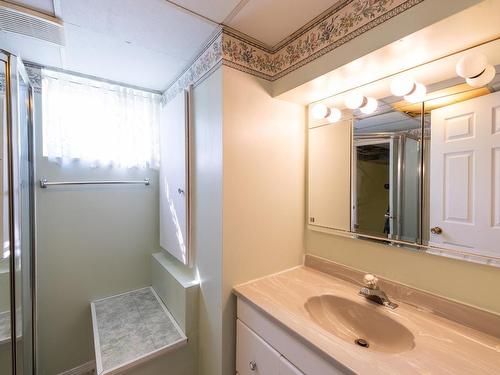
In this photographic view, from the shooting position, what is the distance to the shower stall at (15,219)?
112cm

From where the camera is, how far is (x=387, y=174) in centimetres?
118

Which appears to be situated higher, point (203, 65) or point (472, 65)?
point (203, 65)

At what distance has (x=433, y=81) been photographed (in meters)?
1.02

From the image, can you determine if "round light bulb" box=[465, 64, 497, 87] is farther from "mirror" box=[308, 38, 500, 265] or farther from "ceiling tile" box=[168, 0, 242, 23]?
"ceiling tile" box=[168, 0, 242, 23]

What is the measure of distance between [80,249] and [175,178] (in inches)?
36.6

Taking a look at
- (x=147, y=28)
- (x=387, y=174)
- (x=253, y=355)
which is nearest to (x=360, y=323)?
(x=253, y=355)

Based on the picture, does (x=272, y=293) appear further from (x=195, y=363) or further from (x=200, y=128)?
(x=200, y=128)

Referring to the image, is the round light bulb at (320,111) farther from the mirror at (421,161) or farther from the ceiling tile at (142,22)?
the ceiling tile at (142,22)

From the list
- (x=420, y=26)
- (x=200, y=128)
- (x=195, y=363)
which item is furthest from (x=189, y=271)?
(x=420, y=26)

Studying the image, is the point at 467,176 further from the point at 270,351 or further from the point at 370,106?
the point at 270,351

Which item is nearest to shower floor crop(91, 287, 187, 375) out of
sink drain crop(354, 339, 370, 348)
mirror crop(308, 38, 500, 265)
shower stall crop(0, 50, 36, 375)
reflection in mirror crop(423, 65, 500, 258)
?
shower stall crop(0, 50, 36, 375)

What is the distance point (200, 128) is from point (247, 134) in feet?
1.04

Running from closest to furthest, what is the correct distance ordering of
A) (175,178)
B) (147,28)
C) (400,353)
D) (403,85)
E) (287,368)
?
1. (400,353)
2. (287,368)
3. (403,85)
4. (147,28)
5. (175,178)

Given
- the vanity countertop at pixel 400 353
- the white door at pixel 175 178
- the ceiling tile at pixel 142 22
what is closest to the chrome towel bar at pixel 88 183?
the white door at pixel 175 178
